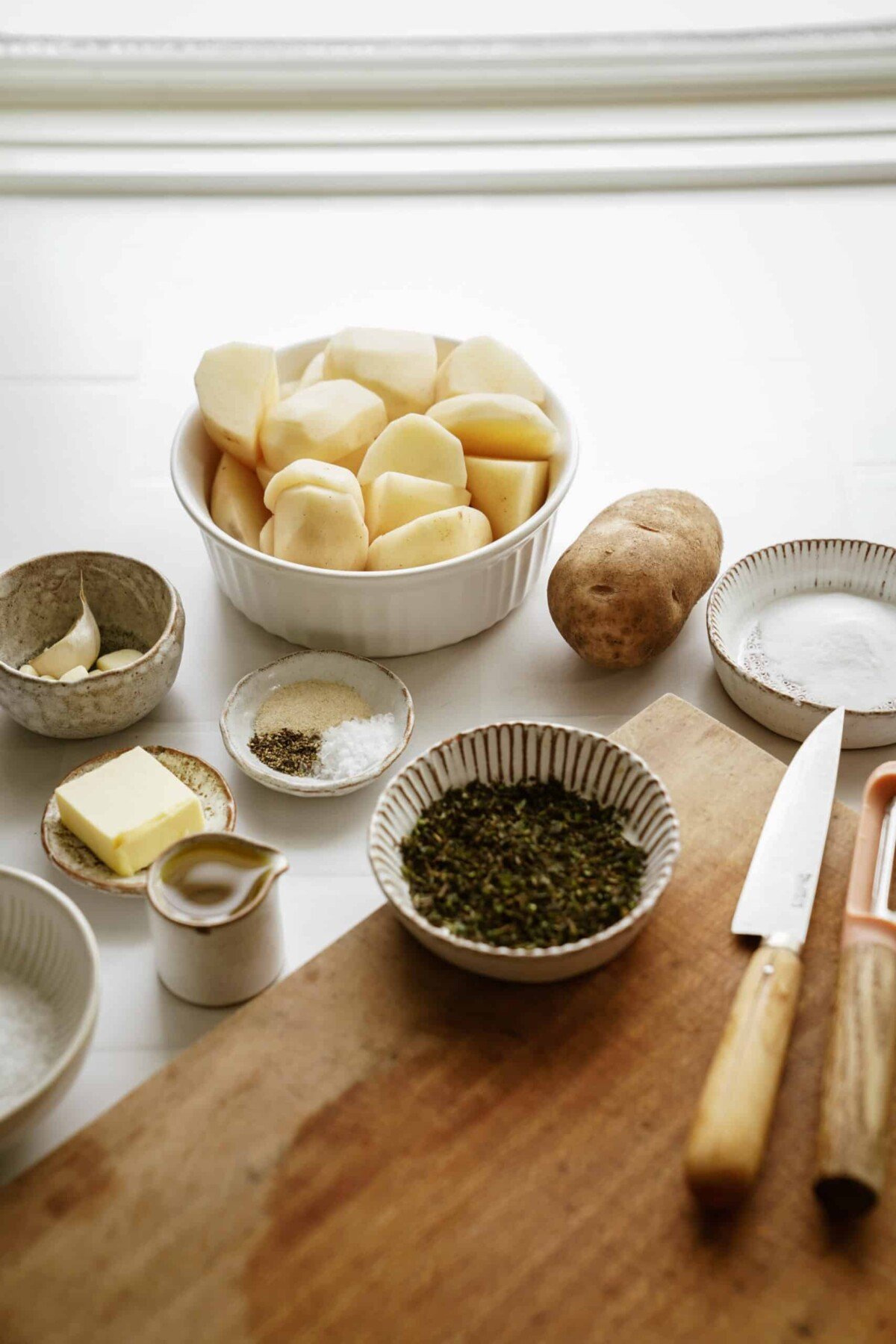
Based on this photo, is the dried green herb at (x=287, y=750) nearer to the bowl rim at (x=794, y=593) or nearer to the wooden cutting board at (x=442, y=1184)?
the wooden cutting board at (x=442, y=1184)

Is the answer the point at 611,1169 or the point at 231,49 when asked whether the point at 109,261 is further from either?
the point at 611,1169

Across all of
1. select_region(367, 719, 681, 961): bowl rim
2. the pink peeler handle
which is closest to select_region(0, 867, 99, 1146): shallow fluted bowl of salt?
select_region(367, 719, 681, 961): bowl rim

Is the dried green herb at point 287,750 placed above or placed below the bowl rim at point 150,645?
below

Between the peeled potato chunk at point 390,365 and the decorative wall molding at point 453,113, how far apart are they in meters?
1.01

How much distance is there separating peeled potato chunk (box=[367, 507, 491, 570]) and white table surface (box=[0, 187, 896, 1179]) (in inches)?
5.9

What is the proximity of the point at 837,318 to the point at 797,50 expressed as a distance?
2.25 ft

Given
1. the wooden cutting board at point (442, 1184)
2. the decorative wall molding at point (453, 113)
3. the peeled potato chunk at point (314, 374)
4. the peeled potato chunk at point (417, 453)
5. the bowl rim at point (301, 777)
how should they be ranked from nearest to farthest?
the wooden cutting board at point (442, 1184) < the bowl rim at point (301, 777) < the peeled potato chunk at point (417, 453) < the peeled potato chunk at point (314, 374) < the decorative wall molding at point (453, 113)

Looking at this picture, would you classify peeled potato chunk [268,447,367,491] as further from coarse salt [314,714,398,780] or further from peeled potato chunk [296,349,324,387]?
coarse salt [314,714,398,780]

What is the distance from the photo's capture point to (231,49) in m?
2.20

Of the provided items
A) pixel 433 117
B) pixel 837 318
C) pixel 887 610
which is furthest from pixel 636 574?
pixel 433 117

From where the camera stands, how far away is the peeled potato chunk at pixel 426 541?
47.7 inches

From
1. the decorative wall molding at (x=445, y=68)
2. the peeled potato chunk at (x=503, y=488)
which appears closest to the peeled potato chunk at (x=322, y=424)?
the peeled potato chunk at (x=503, y=488)

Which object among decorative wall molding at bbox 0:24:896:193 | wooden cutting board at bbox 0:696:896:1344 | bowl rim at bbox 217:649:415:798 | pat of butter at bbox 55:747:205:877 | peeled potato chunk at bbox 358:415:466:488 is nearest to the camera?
wooden cutting board at bbox 0:696:896:1344

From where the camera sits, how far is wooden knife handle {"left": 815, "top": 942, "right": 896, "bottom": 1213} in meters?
0.77
